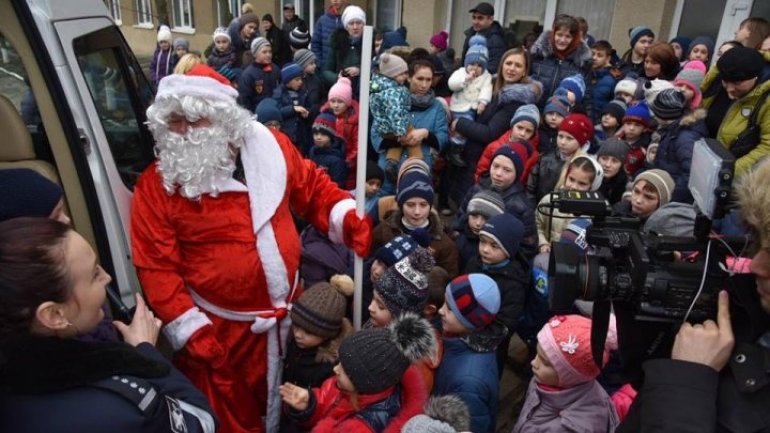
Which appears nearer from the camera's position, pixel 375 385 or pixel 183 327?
pixel 375 385

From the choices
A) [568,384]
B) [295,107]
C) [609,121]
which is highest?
[609,121]

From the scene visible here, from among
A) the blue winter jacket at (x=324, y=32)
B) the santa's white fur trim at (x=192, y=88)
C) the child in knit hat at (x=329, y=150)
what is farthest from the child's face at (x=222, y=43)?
the santa's white fur trim at (x=192, y=88)

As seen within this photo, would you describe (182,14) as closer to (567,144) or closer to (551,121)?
(551,121)

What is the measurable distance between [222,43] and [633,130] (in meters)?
5.59

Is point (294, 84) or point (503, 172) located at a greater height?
point (294, 84)

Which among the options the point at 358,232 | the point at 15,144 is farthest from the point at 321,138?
the point at 15,144

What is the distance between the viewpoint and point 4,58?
6.41 ft

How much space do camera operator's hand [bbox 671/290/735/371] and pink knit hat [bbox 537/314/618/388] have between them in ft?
1.80

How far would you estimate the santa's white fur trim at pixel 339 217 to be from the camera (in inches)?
93.1

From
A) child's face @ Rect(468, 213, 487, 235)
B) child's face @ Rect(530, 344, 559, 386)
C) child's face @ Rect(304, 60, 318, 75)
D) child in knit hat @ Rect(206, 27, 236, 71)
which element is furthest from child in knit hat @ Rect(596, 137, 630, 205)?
child in knit hat @ Rect(206, 27, 236, 71)

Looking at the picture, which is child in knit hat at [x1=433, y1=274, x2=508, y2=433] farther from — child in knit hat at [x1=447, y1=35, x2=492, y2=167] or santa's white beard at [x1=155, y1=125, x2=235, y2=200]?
child in knit hat at [x1=447, y1=35, x2=492, y2=167]

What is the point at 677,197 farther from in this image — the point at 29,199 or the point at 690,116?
the point at 29,199

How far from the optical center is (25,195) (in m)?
1.59

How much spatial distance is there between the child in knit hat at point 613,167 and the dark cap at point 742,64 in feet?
2.51
